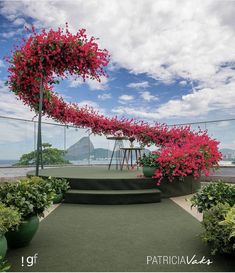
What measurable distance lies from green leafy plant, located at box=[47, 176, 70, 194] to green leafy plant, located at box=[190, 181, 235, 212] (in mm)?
3285

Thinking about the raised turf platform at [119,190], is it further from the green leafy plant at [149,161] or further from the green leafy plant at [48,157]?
the green leafy plant at [48,157]

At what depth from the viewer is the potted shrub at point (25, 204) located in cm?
317

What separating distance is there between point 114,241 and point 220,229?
1289mm

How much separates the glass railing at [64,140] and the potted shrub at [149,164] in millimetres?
3196

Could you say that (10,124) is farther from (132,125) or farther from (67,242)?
(67,242)

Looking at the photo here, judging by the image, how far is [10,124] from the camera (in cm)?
969

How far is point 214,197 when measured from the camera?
3510mm

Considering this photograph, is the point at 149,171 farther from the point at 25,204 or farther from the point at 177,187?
the point at 25,204

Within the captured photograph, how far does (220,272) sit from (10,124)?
8.64 meters

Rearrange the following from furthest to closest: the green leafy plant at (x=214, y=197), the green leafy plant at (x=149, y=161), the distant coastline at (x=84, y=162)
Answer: the distant coastline at (x=84, y=162), the green leafy plant at (x=149, y=161), the green leafy plant at (x=214, y=197)

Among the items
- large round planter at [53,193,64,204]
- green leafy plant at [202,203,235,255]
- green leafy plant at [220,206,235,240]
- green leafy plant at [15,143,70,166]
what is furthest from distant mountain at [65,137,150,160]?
green leafy plant at [220,206,235,240]

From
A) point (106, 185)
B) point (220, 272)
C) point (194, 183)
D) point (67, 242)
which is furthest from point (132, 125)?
point (220, 272)

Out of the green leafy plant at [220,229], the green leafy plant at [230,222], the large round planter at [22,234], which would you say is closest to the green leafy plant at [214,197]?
the green leafy plant at [220,229]

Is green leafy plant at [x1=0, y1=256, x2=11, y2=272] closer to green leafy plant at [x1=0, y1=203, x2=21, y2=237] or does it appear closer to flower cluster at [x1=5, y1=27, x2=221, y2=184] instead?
green leafy plant at [x1=0, y1=203, x2=21, y2=237]
